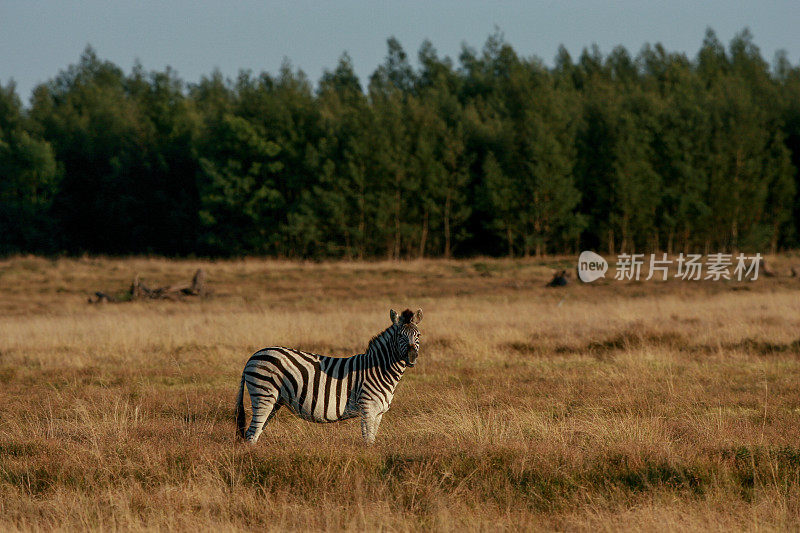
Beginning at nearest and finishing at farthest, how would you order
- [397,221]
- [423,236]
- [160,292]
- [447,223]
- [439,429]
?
[439,429]
[160,292]
[397,221]
[447,223]
[423,236]

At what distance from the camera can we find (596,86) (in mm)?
64312

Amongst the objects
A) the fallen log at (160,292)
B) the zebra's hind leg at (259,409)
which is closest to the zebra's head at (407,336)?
the zebra's hind leg at (259,409)

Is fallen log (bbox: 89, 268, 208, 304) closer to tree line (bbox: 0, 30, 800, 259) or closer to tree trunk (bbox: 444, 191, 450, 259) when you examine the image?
tree line (bbox: 0, 30, 800, 259)

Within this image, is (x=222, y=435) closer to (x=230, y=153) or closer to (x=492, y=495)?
(x=492, y=495)

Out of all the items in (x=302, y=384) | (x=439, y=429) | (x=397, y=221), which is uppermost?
(x=397, y=221)

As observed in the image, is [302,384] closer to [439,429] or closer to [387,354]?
[387,354]

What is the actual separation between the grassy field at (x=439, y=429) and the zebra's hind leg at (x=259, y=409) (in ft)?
0.73

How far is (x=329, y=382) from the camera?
7.70m

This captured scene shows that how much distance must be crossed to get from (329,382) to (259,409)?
2.55 feet

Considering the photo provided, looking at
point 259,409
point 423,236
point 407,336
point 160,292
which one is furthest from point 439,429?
point 423,236

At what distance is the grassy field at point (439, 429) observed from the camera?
627 centimetres

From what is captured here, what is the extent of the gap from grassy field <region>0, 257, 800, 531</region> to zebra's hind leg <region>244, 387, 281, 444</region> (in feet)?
0.73

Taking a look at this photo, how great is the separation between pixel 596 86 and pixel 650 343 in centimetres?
5242

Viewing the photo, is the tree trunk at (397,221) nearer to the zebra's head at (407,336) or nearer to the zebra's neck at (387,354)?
the zebra's neck at (387,354)
